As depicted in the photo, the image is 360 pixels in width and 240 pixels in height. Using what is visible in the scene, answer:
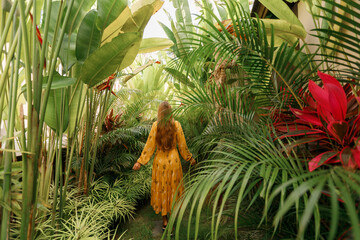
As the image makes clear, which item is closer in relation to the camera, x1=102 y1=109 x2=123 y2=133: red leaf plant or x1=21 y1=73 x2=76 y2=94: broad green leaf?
x1=21 y1=73 x2=76 y2=94: broad green leaf

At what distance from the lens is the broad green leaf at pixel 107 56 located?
1.21 m

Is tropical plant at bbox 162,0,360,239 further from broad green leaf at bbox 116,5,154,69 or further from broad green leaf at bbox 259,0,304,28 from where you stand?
broad green leaf at bbox 116,5,154,69

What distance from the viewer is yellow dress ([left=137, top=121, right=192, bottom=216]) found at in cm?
200

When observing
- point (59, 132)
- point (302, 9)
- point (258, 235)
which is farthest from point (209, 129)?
point (302, 9)

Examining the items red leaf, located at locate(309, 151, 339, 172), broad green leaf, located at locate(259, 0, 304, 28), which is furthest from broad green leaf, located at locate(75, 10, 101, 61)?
red leaf, located at locate(309, 151, 339, 172)

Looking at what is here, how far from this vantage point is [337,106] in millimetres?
756

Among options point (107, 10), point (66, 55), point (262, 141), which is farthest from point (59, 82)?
point (262, 141)

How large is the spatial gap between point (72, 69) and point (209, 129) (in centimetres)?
116

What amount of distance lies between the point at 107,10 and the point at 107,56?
0.48 metres

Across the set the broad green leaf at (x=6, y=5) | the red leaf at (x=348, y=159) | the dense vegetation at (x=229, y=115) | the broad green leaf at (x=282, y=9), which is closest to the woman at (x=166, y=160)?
the dense vegetation at (x=229, y=115)

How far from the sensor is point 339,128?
0.73m

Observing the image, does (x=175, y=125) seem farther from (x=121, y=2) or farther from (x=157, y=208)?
(x=121, y=2)

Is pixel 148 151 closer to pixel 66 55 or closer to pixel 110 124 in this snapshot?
pixel 66 55

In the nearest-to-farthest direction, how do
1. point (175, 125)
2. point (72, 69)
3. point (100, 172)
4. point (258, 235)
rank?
point (258, 235) → point (72, 69) → point (175, 125) → point (100, 172)
